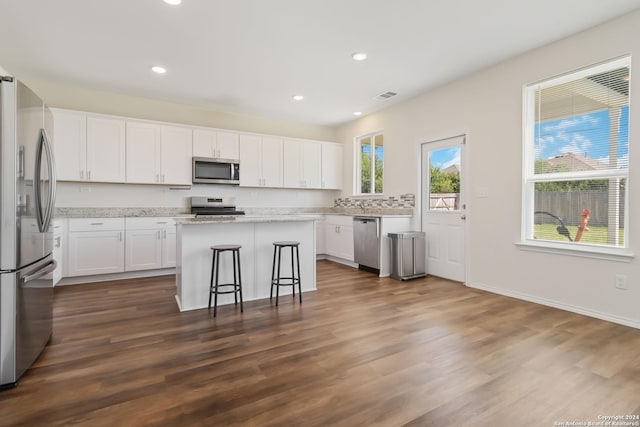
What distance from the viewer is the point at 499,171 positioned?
12.9 ft

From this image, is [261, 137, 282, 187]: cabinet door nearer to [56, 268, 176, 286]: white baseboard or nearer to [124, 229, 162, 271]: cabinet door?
[124, 229, 162, 271]: cabinet door

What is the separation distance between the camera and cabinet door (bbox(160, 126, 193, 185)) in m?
5.14

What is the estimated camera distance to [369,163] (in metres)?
6.31

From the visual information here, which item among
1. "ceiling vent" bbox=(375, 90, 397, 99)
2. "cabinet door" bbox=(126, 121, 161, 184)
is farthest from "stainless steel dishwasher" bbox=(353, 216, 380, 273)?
"cabinet door" bbox=(126, 121, 161, 184)

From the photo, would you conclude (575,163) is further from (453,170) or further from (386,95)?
(386,95)

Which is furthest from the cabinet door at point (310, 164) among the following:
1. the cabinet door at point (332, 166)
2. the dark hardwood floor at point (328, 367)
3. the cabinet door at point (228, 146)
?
the dark hardwood floor at point (328, 367)

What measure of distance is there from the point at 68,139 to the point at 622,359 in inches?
253

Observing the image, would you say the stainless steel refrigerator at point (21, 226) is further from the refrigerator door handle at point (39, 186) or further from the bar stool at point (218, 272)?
the bar stool at point (218, 272)

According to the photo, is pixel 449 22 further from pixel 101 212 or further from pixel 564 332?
pixel 101 212

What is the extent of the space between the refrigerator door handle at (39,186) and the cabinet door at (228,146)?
3215 mm

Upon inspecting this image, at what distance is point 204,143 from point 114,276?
8.12 ft

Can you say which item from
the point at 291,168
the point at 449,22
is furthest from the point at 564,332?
the point at 291,168

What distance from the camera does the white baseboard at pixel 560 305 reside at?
2913 millimetres

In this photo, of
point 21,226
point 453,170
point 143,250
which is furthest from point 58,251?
point 453,170
